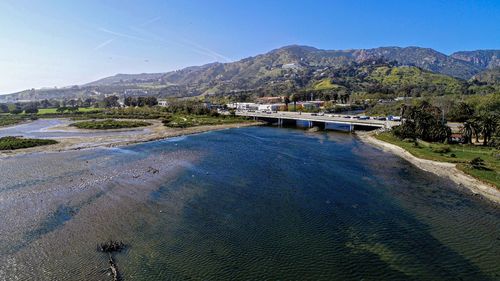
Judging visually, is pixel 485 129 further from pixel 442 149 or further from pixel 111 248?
pixel 111 248

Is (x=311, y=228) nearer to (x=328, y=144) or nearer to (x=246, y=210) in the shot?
(x=246, y=210)

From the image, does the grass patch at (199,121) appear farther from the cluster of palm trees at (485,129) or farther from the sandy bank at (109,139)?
the cluster of palm trees at (485,129)

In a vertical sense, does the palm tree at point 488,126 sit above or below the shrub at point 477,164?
above

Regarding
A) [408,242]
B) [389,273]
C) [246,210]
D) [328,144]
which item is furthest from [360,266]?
[328,144]

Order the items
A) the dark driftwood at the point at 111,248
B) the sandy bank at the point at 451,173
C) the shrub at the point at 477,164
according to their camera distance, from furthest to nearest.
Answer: the shrub at the point at 477,164, the sandy bank at the point at 451,173, the dark driftwood at the point at 111,248

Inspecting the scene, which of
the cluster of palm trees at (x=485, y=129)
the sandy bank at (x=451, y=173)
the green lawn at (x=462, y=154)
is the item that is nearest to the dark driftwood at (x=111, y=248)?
the sandy bank at (x=451, y=173)

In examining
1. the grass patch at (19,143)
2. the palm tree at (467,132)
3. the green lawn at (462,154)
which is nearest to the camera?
the green lawn at (462,154)
